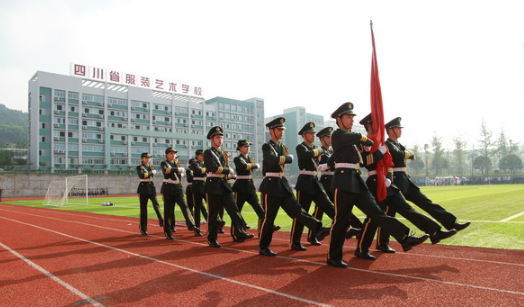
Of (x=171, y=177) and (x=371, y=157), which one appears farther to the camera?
(x=171, y=177)

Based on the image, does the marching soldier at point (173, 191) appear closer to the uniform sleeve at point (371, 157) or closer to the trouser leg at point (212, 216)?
the trouser leg at point (212, 216)

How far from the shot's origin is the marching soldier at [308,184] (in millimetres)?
6508

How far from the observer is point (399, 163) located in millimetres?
6281

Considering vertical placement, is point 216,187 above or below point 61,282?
above

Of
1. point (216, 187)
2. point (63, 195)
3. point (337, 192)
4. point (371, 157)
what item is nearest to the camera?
point (337, 192)

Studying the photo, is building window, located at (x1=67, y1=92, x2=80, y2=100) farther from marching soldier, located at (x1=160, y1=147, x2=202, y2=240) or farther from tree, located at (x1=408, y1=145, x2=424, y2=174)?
tree, located at (x1=408, y1=145, x2=424, y2=174)

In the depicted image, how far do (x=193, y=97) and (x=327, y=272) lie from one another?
7370cm

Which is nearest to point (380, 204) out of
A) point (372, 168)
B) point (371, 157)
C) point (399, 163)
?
point (372, 168)

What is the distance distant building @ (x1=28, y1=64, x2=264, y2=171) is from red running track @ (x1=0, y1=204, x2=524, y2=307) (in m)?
54.4

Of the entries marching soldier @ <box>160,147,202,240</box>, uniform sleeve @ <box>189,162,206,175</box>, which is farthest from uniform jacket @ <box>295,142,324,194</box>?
marching soldier @ <box>160,147,202,240</box>

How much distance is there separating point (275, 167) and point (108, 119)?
62972 millimetres

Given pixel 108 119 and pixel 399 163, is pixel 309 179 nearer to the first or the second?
pixel 399 163

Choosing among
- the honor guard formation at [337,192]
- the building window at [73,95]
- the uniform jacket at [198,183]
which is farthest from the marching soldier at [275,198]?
the building window at [73,95]

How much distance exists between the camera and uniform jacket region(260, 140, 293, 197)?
6.15m
